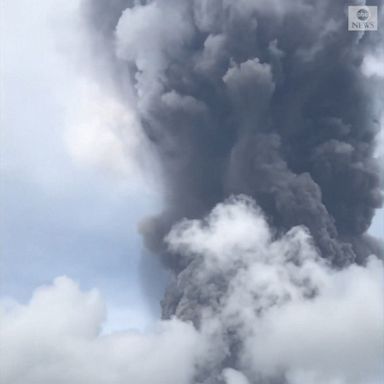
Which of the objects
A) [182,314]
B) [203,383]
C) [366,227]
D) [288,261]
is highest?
[366,227]

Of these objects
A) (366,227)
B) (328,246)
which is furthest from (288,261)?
(366,227)

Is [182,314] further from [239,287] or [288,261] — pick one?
[288,261]

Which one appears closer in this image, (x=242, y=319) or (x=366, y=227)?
(x=242, y=319)

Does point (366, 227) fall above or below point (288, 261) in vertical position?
above

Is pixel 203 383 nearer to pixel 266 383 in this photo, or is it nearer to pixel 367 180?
pixel 266 383

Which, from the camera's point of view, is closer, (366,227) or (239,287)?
(239,287)

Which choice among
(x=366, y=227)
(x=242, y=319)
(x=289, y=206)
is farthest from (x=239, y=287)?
(x=366, y=227)

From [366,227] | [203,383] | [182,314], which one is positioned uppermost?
[366,227]

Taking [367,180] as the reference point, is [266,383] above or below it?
below
